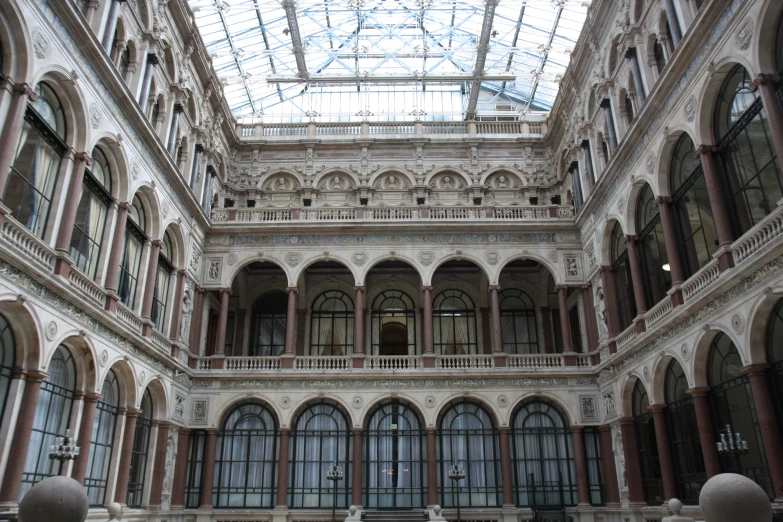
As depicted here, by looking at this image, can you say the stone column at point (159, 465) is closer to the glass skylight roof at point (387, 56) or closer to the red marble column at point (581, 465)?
the red marble column at point (581, 465)

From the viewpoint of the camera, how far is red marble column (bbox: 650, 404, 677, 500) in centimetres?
1781

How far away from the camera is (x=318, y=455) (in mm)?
23891

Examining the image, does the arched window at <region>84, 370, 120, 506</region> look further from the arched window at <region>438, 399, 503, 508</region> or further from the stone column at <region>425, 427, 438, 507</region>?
the arched window at <region>438, 399, 503, 508</region>

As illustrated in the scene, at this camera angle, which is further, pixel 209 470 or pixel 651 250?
pixel 209 470

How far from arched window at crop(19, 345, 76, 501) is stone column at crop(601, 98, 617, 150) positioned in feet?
60.3

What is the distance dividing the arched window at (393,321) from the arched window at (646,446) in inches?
416

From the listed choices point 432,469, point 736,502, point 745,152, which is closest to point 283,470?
point 432,469

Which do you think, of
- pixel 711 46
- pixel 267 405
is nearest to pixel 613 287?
pixel 711 46

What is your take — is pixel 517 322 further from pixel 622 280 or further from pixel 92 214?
pixel 92 214

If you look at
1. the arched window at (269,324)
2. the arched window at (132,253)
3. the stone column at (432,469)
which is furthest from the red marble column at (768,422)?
the arched window at (269,324)

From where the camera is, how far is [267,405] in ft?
79.3

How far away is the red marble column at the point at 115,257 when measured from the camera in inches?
698

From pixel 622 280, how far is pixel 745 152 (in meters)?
8.40

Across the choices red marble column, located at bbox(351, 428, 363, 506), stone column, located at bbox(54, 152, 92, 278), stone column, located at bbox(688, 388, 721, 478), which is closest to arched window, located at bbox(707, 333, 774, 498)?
stone column, located at bbox(688, 388, 721, 478)
